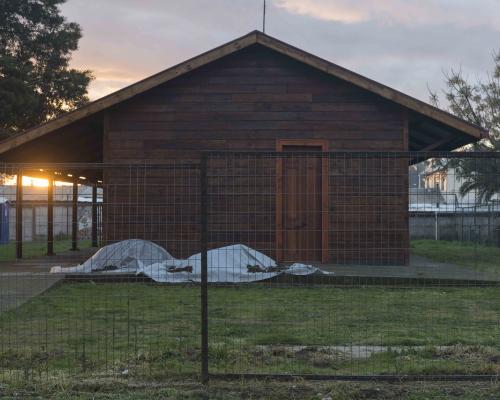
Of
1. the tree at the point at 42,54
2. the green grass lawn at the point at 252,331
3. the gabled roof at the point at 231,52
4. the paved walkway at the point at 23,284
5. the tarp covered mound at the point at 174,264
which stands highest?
the tree at the point at 42,54

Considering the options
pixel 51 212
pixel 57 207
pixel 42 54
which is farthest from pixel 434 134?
pixel 42 54

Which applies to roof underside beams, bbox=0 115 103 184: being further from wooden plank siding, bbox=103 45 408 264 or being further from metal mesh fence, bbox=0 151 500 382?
metal mesh fence, bbox=0 151 500 382

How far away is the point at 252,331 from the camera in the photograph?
7.34m

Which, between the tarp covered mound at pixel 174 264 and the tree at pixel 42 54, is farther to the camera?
the tree at pixel 42 54

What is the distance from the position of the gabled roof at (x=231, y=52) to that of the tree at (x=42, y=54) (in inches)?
504

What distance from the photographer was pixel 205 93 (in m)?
14.6

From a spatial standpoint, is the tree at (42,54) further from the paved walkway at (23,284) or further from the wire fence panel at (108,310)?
the paved walkway at (23,284)

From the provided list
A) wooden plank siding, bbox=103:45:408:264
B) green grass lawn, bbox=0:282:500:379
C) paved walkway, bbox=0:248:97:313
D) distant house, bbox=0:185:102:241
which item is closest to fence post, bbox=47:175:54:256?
distant house, bbox=0:185:102:241

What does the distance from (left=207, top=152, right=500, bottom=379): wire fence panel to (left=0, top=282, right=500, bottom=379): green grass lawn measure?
0.08 feet

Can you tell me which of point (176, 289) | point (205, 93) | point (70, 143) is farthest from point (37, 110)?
point (176, 289)

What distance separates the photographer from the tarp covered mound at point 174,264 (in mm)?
10164

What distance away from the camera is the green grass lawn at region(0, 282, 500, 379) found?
5.73m

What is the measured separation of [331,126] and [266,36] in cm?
239

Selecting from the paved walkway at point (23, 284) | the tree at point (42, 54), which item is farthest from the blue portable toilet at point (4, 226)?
the paved walkway at point (23, 284)
